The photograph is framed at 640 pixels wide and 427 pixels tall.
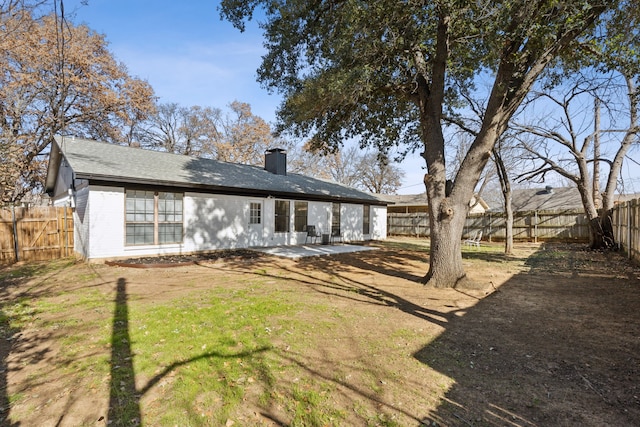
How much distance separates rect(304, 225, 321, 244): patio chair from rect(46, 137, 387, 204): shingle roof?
55.5 inches

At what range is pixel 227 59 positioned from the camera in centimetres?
1145

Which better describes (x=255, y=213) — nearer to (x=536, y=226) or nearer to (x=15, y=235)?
(x=15, y=235)

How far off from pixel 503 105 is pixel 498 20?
156 centimetres

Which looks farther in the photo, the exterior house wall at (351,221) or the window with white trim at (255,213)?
the exterior house wall at (351,221)

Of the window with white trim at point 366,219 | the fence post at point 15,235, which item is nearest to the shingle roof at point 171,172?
the window with white trim at point 366,219

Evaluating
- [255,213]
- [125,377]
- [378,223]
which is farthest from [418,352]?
[378,223]

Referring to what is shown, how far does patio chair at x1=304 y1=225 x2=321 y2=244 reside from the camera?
14.4 meters

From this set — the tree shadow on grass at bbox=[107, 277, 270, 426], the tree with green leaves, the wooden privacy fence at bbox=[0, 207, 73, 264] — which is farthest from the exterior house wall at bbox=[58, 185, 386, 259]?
the tree shadow on grass at bbox=[107, 277, 270, 426]

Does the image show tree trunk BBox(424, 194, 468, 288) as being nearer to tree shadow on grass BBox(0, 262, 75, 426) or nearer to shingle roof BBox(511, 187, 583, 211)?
tree shadow on grass BBox(0, 262, 75, 426)

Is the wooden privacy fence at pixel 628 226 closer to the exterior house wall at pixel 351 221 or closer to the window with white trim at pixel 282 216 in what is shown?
the exterior house wall at pixel 351 221

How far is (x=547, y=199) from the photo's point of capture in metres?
24.1

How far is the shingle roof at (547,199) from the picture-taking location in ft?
73.6

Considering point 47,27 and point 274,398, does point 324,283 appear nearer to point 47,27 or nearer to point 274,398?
point 274,398

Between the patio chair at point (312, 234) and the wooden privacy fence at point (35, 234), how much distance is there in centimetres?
879
